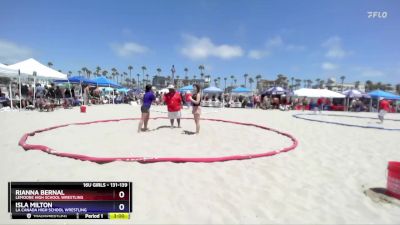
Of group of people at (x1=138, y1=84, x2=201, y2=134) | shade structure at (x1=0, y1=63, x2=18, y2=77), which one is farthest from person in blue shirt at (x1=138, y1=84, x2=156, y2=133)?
shade structure at (x1=0, y1=63, x2=18, y2=77)

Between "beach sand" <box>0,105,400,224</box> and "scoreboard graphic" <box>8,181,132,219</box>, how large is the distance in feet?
0.42

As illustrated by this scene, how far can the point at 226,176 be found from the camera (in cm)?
471

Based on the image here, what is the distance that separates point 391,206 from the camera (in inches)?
149

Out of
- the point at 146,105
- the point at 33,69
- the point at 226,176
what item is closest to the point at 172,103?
the point at 146,105

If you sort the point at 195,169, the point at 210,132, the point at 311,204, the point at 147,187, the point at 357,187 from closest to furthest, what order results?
1. the point at 311,204
2. the point at 147,187
3. the point at 357,187
4. the point at 195,169
5. the point at 210,132

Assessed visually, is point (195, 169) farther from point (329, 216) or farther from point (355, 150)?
point (355, 150)

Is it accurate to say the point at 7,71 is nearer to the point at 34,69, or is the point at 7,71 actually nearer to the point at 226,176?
the point at 34,69

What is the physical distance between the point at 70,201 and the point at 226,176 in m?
2.48

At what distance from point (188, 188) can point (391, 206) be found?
115 inches

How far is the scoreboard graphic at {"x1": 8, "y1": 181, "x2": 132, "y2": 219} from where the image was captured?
334 centimetres

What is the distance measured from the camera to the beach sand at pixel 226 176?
3.45 m

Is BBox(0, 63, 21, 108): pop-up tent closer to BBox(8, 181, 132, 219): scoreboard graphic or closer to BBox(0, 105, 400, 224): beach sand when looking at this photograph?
BBox(0, 105, 400, 224): beach sand

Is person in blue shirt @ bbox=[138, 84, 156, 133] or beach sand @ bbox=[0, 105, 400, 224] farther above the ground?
person in blue shirt @ bbox=[138, 84, 156, 133]

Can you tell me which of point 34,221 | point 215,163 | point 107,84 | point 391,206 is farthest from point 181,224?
point 107,84
